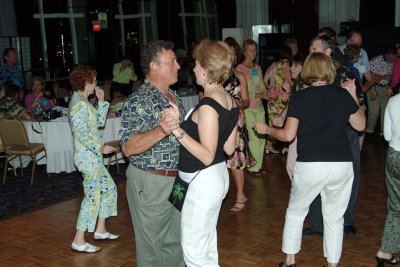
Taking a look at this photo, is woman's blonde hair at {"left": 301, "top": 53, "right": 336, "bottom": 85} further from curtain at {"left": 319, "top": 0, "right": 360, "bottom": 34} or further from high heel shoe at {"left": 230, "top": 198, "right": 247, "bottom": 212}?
curtain at {"left": 319, "top": 0, "right": 360, "bottom": 34}

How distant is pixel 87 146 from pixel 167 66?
1538mm

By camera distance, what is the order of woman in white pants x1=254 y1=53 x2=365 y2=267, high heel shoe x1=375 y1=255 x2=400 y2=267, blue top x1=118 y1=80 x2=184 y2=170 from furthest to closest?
high heel shoe x1=375 y1=255 x2=400 y2=267 → woman in white pants x1=254 y1=53 x2=365 y2=267 → blue top x1=118 y1=80 x2=184 y2=170

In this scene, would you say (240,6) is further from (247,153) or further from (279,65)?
(247,153)

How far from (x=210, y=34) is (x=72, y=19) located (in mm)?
4867

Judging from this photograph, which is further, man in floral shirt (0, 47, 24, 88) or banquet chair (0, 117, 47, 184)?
man in floral shirt (0, 47, 24, 88)

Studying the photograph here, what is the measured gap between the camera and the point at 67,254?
445 cm

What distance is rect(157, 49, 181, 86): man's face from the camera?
3.01 m

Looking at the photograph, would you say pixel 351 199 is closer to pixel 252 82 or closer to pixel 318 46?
pixel 318 46

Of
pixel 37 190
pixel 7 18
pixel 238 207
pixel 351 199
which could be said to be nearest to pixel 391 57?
pixel 238 207

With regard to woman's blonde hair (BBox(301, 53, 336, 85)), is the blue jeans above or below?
below

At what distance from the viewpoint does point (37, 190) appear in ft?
21.7

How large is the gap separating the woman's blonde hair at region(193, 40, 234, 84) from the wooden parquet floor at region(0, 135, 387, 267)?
187cm

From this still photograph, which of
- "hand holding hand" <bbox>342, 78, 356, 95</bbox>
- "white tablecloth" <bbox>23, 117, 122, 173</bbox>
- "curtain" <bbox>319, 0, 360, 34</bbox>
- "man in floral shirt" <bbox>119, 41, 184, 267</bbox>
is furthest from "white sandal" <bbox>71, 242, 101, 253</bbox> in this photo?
"curtain" <bbox>319, 0, 360, 34</bbox>

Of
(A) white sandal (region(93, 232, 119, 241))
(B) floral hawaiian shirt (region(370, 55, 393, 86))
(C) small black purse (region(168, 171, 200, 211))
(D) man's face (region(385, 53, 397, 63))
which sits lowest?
(A) white sandal (region(93, 232, 119, 241))
